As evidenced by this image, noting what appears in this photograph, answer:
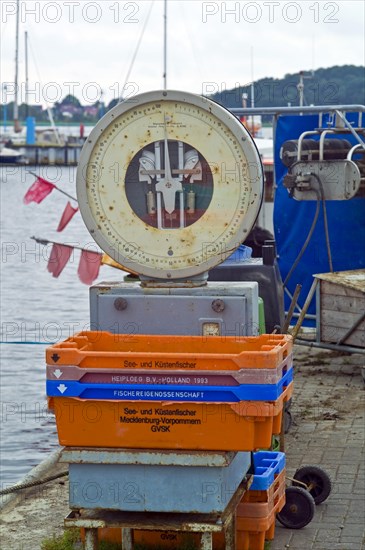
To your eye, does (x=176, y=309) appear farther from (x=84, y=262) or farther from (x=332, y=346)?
(x=84, y=262)

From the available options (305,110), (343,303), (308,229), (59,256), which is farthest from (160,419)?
(59,256)

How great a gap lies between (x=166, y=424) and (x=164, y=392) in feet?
0.48

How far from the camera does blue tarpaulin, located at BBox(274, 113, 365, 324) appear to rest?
12578mm

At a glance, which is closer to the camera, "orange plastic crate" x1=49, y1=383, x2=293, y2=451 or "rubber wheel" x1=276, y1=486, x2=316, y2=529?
"orange plastic crate" x1=49, y1=383, x2=293, y2=451

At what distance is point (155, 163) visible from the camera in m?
5.46

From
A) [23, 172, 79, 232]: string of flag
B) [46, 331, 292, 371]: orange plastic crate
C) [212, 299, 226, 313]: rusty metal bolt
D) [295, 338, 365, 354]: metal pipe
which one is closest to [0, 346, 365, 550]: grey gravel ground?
[295, 338, 365, 354]: metal pipe

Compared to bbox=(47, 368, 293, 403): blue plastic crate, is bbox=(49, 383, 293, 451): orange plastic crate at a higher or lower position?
lower

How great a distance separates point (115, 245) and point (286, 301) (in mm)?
7474

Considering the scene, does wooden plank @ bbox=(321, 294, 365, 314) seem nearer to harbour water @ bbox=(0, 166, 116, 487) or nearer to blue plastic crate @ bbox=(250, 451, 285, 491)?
harbour water @ bbox=(0, 166, 116, 487)

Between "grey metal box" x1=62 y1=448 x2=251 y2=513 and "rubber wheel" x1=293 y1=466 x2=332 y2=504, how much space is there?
2021mm

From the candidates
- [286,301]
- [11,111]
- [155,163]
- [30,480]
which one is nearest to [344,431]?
[30,480]

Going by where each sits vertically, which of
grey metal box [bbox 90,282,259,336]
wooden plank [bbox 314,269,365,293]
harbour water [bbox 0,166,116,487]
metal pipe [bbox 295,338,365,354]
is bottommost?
harbour water [bbox 0,166,116,487]

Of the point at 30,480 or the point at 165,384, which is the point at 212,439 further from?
the point at 30,480

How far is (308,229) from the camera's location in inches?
503
